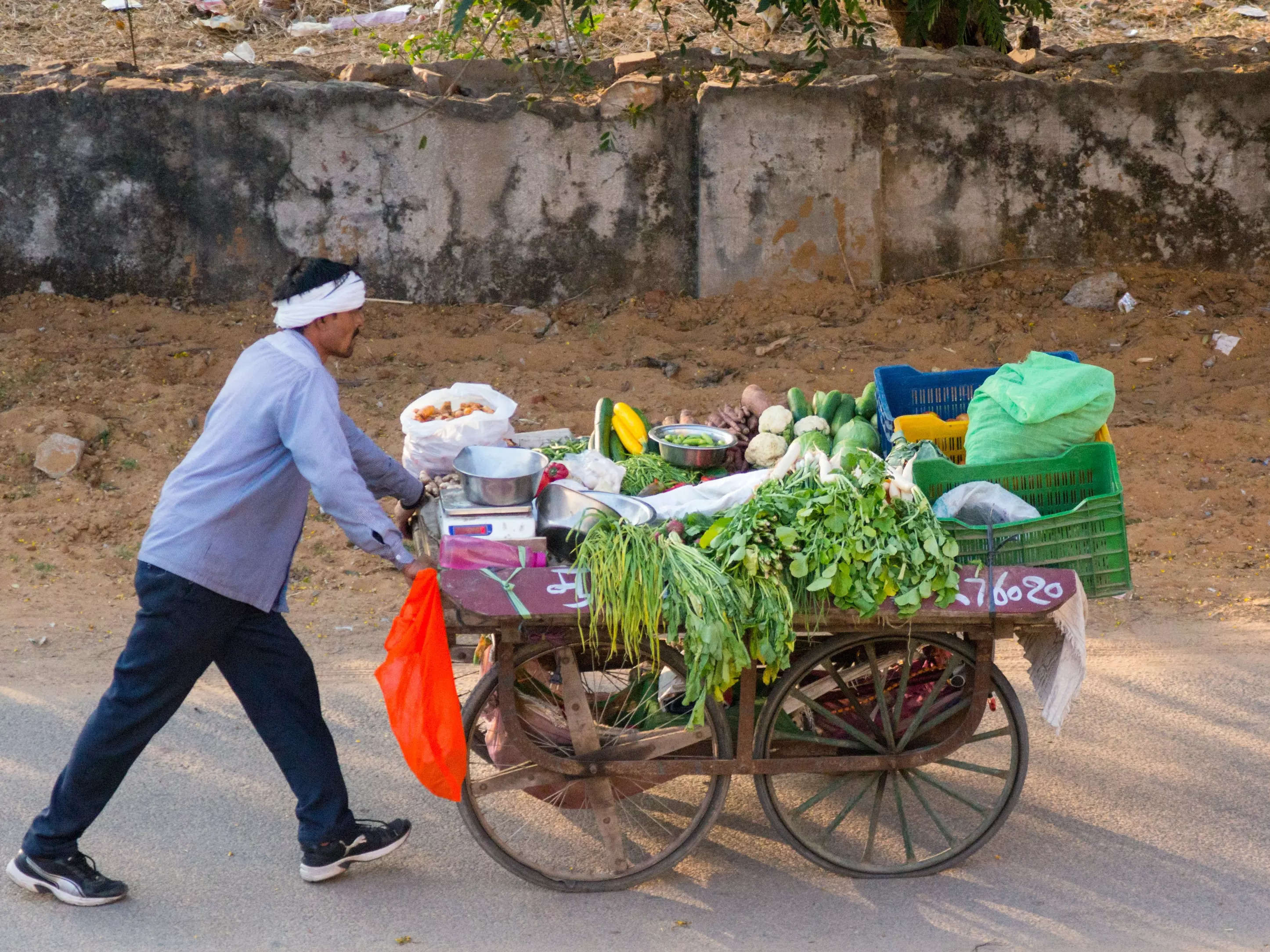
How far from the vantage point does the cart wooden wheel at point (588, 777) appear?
3.31m

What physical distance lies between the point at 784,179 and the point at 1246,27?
499 centimetres

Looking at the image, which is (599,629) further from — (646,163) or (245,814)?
(646,163)

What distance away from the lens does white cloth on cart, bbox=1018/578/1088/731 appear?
3186 millimetres

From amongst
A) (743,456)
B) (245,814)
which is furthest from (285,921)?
(743,456)

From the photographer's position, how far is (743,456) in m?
3.90

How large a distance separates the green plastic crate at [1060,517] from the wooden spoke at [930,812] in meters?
0.75

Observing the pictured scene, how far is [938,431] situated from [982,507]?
0.72 metres

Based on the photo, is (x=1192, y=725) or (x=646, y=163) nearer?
(x=1192, y=725)

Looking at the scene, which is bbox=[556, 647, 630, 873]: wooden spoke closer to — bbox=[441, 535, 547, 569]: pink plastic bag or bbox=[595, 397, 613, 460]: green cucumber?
bbox=[441, 535, 547, 569]: pink plastic bag

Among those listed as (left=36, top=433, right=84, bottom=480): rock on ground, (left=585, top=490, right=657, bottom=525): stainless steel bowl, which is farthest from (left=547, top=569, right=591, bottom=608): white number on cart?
(left=36, top=433, right=84, bottom=480): rock on ground

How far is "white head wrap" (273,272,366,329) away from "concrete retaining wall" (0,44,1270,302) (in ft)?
14.6

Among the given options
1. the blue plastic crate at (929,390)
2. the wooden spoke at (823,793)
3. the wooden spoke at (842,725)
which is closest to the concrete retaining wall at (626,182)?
the blue plastic crate at (929,390)

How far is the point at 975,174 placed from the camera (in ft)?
24.8

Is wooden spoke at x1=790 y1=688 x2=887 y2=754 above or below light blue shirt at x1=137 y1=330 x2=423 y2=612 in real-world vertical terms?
below
